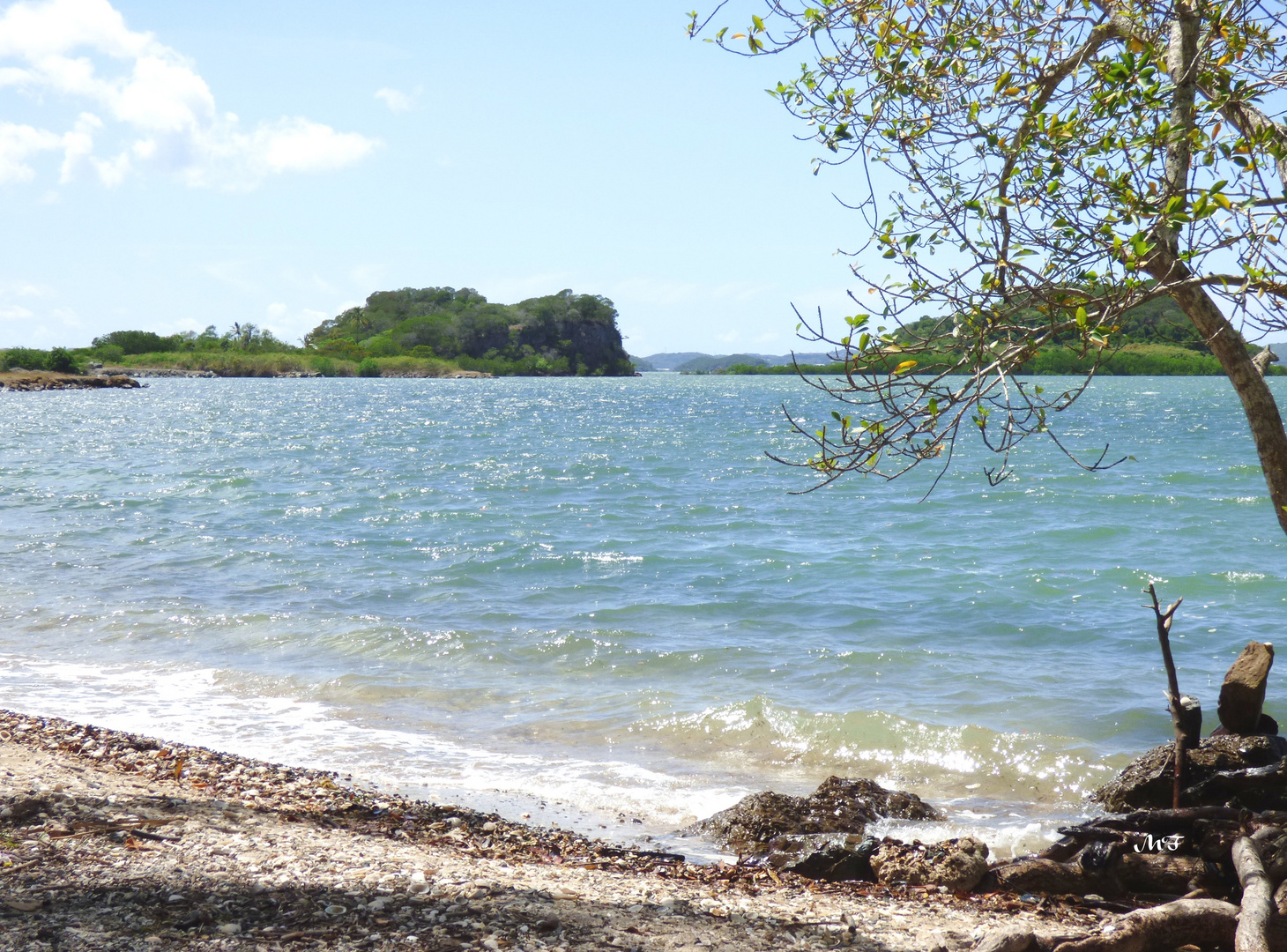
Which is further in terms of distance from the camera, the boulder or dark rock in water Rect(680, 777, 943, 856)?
dark rock in water Rect(680, 777, 943, 856)

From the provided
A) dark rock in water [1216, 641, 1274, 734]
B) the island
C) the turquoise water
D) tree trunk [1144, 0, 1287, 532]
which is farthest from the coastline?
the island

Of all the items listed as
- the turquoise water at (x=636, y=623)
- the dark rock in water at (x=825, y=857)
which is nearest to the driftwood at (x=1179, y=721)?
the turquoise water at (x=636, y=623)

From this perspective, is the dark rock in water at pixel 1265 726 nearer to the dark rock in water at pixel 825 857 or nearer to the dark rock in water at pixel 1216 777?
the dark rock in water at pixel 1216 777

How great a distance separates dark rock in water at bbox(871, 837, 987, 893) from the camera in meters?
5.12

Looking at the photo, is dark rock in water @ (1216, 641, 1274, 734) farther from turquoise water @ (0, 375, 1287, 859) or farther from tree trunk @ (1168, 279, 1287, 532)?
tree trunk @ (1168, 279, 1287, 532)

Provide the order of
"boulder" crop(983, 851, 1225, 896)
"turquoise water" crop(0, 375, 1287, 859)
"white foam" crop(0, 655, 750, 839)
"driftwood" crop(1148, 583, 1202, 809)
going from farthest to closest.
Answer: "turquoise water" crop(0, 375, 1287, 859) → "white foam" crop(0, 655, 750, 839) → "driftwood" crop(1148, 583, 1202, 809) → "boulder" crop(983, 851, 1225, 896)

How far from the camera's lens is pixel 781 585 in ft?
45.0

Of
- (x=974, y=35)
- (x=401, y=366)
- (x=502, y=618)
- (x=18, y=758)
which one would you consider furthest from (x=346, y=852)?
(x=401, y=366)

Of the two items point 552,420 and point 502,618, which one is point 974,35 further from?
point 552,420

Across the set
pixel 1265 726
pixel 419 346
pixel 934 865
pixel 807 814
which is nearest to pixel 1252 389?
pixel 1265 726

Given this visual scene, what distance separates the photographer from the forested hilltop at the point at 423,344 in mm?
130125

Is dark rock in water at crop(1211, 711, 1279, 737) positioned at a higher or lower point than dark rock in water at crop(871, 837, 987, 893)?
higher

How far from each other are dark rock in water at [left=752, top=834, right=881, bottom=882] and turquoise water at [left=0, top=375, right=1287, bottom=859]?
1.07m

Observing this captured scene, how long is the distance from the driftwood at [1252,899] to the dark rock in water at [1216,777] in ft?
3.40
